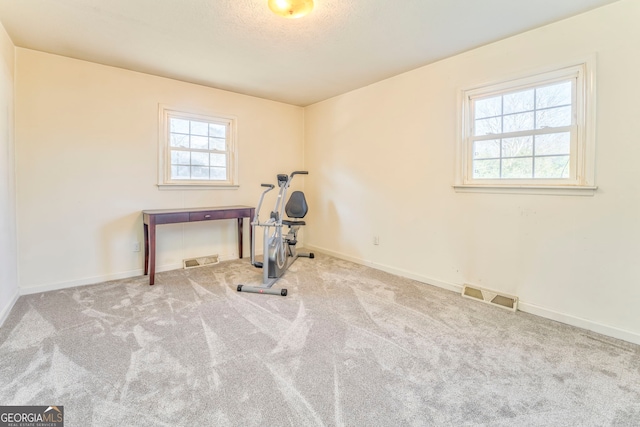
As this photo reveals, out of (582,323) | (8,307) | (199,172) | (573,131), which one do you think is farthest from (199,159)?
(582,323)

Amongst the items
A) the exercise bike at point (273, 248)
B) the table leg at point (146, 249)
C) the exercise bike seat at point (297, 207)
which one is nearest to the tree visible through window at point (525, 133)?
the exercise bike at point (273, 248)

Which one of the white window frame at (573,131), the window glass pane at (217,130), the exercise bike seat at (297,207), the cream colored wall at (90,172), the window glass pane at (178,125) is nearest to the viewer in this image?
the white window frame at (573,131)

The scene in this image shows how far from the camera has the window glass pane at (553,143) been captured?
240cm

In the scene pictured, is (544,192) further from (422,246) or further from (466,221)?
(422,246)

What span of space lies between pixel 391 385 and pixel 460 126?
2.48 metres

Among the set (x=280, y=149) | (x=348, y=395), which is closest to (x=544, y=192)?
(x=348, y=395)

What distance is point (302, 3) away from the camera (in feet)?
6.68

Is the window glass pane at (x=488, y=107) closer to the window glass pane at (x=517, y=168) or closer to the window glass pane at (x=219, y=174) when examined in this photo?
the window glass pane at (x=517, y=168)

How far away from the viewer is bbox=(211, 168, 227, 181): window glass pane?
4.17 m

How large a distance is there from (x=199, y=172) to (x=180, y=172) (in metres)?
0.24

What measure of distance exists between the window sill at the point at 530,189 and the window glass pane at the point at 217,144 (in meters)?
3.06

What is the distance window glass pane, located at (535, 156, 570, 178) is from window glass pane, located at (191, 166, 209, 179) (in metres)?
3.75

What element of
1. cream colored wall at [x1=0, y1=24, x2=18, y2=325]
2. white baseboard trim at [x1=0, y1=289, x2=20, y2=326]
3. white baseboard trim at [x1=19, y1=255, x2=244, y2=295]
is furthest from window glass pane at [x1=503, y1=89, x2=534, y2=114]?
white baseboard trim at [x1=0, y1=289, x2=20, y2=326]

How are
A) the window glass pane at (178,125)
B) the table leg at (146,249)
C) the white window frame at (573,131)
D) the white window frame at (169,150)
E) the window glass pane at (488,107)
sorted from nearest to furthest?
the white window frame at (573,131) → the window glass pane at (488,107) → the table leg at (146,249) → the white window frame at (169,150) → the window glass pane at (178,125)
